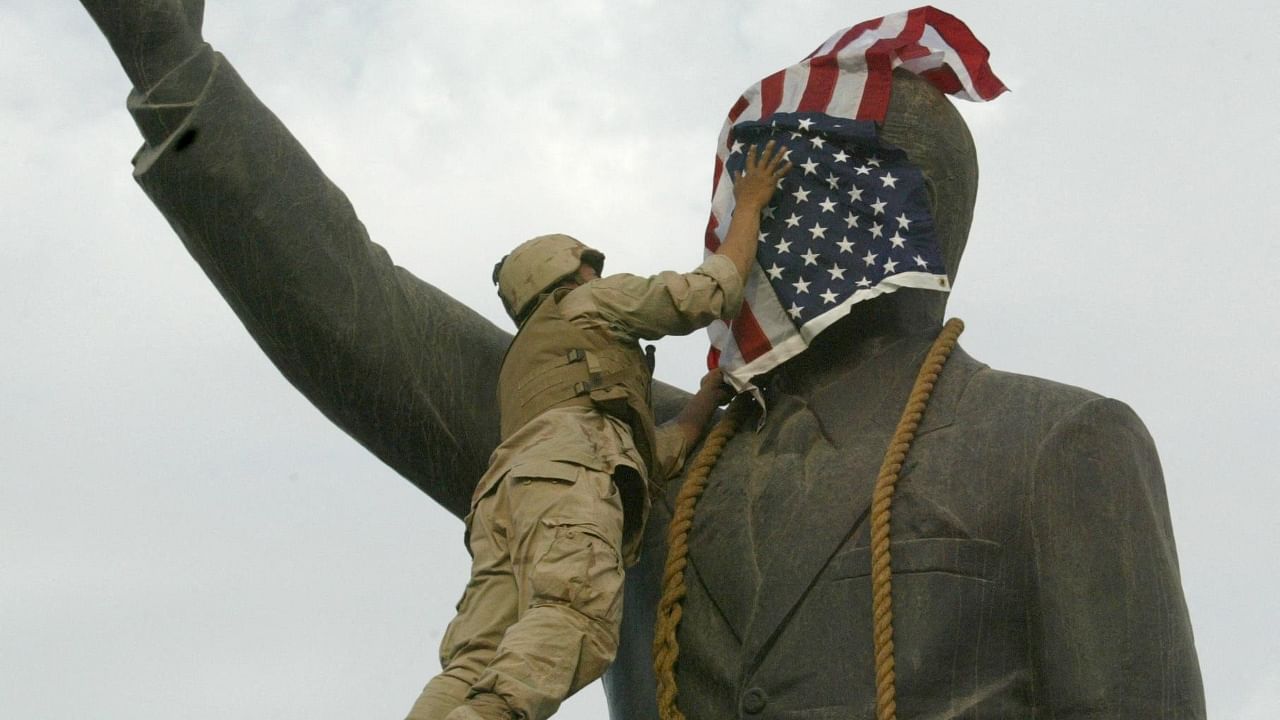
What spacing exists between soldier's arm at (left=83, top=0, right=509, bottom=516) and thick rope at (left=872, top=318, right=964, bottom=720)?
1449 mm

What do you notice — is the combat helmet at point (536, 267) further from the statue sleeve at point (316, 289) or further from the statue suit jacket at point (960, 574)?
the statue suit jacket at point (960, 574)

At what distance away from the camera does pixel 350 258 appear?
847 cm

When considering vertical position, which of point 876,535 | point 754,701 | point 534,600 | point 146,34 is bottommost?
point 754,701

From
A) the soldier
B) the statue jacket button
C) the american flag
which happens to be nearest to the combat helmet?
the soldier

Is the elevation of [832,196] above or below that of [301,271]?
above

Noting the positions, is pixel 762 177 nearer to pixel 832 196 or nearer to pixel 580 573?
pixel 832 196

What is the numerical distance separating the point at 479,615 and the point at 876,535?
1263mm

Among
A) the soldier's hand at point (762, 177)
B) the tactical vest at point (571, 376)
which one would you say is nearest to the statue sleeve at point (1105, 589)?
the tactical vest at point (571, 376)

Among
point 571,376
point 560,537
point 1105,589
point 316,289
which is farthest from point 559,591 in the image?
point 1105,589

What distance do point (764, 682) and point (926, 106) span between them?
A: 7.26 ft

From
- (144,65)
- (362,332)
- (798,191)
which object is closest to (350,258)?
(362,332)

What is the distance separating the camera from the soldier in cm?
727

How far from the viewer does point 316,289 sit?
8375 millimetres

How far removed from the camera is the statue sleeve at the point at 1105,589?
302 inches
